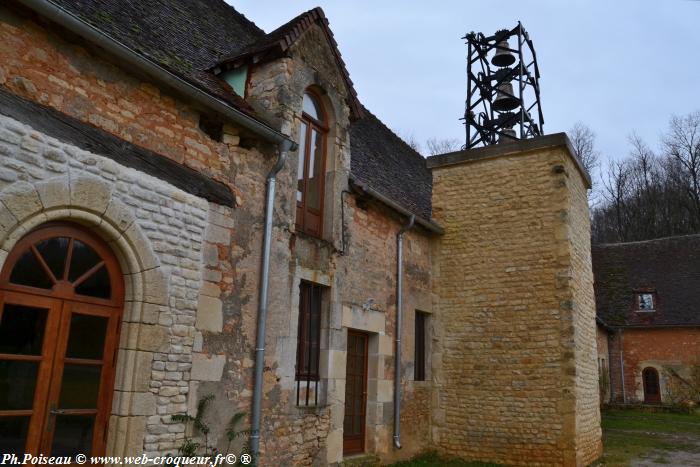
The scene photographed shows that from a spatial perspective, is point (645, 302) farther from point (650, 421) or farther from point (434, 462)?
point (434, 462)

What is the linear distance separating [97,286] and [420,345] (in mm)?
6543

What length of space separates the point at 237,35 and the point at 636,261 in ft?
65.2

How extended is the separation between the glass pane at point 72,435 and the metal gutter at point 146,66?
124 inches

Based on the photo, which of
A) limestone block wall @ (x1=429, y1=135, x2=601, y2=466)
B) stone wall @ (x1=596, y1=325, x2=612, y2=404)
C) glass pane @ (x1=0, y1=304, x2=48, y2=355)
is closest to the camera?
glass pane @ (x1=0, y1=304, x2=48, y2=355)

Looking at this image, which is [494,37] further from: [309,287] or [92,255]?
[92,255]

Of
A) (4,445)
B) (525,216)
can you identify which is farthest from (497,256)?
(4,445)

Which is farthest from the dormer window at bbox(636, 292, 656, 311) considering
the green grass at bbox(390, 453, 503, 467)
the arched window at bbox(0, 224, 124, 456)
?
the arched window at bbox(0, 224, 124, 456)

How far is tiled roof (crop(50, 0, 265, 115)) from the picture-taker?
232 inches

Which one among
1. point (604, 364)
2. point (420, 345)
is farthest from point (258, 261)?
point (604, 364)

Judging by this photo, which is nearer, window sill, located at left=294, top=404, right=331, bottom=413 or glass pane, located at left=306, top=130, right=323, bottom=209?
window sill, located at left=294, top=404, right=331, bottom=413

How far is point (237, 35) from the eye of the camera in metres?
9.31

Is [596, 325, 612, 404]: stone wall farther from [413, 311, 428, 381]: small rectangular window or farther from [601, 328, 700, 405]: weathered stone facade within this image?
[413, 311, 428, 381]: small rectangular window

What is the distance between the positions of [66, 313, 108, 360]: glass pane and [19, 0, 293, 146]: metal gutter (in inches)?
91.2

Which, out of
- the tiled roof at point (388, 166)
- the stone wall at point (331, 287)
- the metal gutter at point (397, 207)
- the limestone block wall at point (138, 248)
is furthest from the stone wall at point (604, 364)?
the limestone block wall at point (138, 248)
